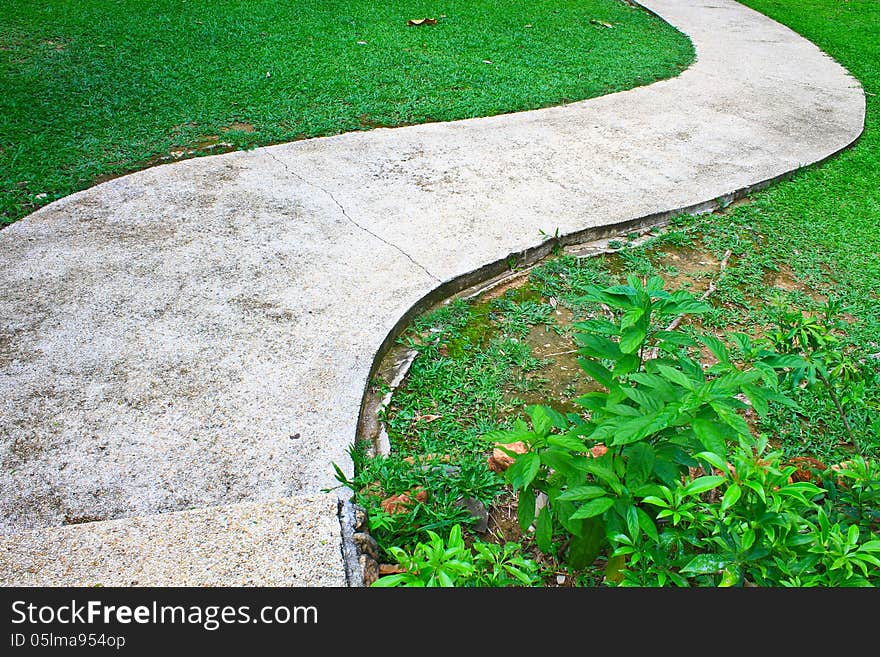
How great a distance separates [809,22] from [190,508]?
374 inches

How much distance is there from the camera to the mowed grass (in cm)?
404

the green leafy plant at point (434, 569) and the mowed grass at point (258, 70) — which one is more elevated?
the green leafy plant at point (434, 569)

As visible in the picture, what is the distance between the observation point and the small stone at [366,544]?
1.71 meters

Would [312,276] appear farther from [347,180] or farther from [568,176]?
[568,176]

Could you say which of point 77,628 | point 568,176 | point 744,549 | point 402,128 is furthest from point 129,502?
point 402,128

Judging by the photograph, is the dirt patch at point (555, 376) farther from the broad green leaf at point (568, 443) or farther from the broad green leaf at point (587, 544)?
the broad green leaf at point (568, 443)

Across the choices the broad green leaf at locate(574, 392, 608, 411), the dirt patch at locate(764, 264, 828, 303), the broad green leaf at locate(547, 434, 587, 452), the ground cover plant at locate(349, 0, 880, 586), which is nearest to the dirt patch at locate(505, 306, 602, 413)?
the ground cover plant at locate(349, 0, 880, 586)

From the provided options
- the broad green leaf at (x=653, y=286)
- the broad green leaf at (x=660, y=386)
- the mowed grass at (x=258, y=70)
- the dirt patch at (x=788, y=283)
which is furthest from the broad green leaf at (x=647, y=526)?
the mowed grass at (x=258, y=70)

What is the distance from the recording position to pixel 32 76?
4.96 metres

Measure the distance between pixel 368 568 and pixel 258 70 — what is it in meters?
4.63

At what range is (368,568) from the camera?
1.67 meters

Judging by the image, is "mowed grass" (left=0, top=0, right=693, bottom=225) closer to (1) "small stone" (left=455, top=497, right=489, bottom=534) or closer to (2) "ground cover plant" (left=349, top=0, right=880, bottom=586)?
(2) "ground cover plant" (left=349, top=0, right=880, bottom=586)

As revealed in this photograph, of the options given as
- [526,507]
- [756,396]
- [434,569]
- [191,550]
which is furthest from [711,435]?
[191,550]

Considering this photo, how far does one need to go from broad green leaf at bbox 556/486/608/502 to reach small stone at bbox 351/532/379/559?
1.66ft
